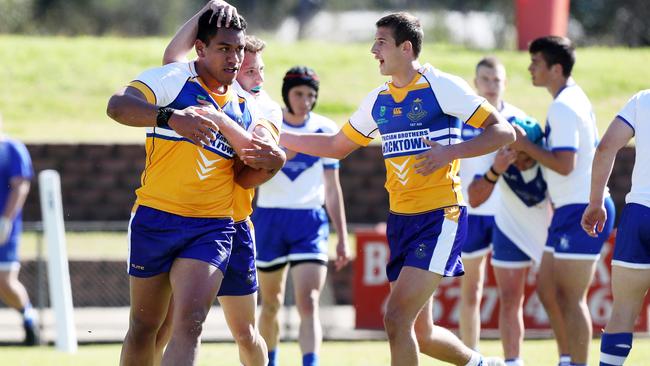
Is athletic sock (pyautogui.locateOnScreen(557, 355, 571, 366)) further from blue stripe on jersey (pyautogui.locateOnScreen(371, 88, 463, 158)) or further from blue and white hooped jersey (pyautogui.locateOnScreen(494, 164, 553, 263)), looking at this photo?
blue stripe on jersey (pyautogui.locateOnScreen(371, 88, 463, 158))

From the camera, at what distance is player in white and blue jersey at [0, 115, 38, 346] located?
11.5 m

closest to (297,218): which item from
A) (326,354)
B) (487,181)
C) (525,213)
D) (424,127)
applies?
(487,181)

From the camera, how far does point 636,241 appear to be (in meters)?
6.65

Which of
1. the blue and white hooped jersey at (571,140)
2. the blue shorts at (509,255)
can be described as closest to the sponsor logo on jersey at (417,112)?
the blue and white hooped jersey at (571,140)

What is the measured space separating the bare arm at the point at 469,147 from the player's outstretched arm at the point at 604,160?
0.53 metres

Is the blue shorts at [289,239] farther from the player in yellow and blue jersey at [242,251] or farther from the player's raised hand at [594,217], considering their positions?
the player's raised hand at [594,217]

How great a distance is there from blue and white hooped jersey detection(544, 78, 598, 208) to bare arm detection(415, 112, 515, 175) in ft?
4.74

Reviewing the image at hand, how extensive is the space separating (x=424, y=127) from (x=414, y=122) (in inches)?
2.6

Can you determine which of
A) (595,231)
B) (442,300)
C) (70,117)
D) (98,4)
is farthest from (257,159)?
(98,4)

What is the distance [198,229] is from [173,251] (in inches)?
6.9

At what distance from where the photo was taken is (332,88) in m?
22.0

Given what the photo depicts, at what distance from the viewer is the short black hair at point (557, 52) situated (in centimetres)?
828

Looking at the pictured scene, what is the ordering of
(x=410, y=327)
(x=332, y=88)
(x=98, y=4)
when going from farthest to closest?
1. (x=98, y=4)
2. (x=332, y=88)
3. (x=410, y=327)

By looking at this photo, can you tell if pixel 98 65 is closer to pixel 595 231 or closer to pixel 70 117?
pixel 70 117
